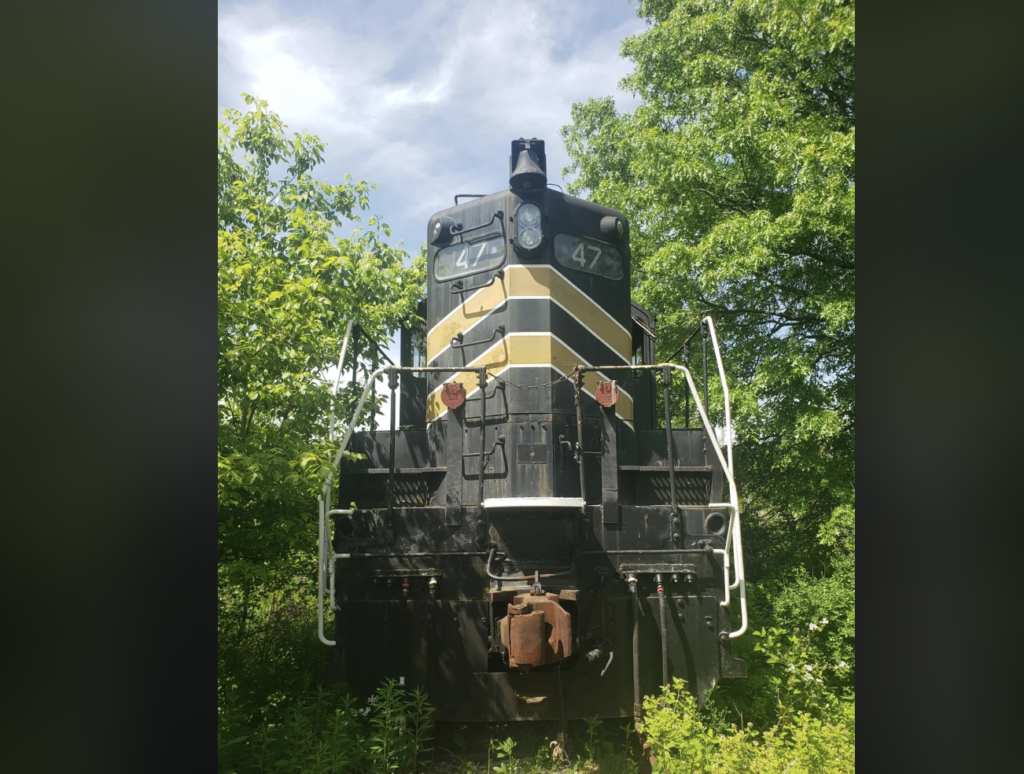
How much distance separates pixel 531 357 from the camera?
5.16 meters

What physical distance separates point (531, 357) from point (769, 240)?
4.89 meters

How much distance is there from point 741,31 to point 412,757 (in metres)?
10.4

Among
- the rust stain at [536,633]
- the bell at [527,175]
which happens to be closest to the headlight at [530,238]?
the bell at [527,175]

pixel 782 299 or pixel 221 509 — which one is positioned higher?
pixel 782 299

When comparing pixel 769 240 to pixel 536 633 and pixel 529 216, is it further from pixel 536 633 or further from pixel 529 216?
pixel 536 633

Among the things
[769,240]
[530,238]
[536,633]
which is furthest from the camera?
[769,240]

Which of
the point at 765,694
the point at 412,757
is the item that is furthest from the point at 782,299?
the point at 412,757

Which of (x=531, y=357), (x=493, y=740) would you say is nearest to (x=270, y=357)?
(x=531, y=357)

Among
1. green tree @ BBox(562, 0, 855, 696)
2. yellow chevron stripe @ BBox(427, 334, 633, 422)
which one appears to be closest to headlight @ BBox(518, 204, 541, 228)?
yellow chevron stripe @ BBox(427, 334, 633, 422)

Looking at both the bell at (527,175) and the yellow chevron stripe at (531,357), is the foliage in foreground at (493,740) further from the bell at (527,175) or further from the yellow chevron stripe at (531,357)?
the bell at (527,175)

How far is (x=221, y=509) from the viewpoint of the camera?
16.1 feet

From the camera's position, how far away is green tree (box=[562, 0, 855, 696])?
26.5ft

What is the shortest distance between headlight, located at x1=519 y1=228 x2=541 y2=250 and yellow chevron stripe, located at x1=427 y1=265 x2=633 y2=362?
0.56 feet
